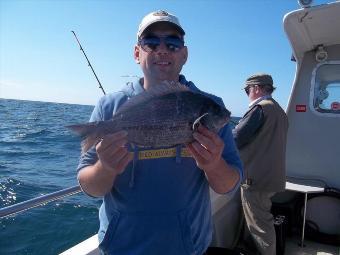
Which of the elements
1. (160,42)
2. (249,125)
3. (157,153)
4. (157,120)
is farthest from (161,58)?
(249,125)

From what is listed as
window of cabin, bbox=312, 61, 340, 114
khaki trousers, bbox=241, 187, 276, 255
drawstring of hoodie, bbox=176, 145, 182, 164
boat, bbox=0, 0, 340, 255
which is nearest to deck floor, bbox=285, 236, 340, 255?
boat, bbox=0, 0, 340, 255

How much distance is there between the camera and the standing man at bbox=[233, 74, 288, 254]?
4727 mm

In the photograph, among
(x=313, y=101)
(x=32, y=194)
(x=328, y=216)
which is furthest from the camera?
(x=32, y=194)

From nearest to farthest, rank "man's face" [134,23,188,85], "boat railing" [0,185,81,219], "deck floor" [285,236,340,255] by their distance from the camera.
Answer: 1. "man's face" [134,23,188,85]
2. "boat railing" [0,185,81,219]
3. "deck floor" [285,236,340,255]

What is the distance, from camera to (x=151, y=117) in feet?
7.05

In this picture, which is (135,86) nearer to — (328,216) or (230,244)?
(230,244)

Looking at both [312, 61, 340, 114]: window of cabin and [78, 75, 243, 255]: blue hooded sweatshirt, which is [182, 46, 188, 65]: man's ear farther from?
[312, 61, 340, 114]: window of cabin

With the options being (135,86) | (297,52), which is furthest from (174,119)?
(297,52)

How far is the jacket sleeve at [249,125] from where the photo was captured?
15.4ft

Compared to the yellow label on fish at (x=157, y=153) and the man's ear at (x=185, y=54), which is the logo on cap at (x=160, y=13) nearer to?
the man's ear at (x=185, y=54)

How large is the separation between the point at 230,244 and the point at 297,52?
10.6 feet

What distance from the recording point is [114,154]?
198cm

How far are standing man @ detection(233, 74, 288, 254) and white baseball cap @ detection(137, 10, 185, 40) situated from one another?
2.62 metres

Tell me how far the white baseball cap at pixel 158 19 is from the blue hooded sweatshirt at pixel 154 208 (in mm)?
752
